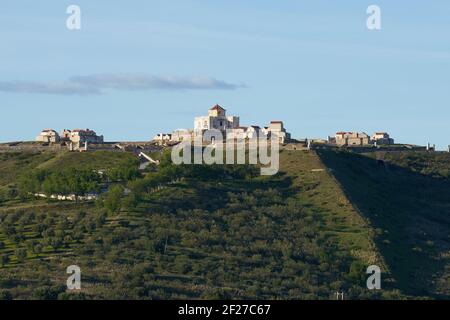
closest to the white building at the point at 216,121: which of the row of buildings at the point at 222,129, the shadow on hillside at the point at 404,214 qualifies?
the row of buildings at the point at 222,129

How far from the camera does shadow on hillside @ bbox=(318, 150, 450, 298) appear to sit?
10831 cm

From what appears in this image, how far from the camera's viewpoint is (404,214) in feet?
429

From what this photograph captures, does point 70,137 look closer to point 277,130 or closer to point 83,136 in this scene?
point 83,136

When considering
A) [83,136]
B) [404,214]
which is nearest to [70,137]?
[83,136]

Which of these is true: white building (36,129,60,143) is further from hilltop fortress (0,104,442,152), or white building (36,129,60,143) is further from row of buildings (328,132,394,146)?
row of buildings (328,132,394,146)

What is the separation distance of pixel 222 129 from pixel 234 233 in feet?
182

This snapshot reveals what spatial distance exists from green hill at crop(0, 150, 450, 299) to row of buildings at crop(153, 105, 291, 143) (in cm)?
1589

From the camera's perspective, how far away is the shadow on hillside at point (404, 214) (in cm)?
10831

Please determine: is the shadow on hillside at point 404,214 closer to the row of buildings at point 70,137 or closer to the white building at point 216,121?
the white building at point 216,121

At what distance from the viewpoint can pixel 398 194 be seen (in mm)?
139625

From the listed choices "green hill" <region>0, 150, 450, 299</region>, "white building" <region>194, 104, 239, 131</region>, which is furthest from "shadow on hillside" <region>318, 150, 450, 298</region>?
"white building" <region>194, 104, 239, 131</region>
